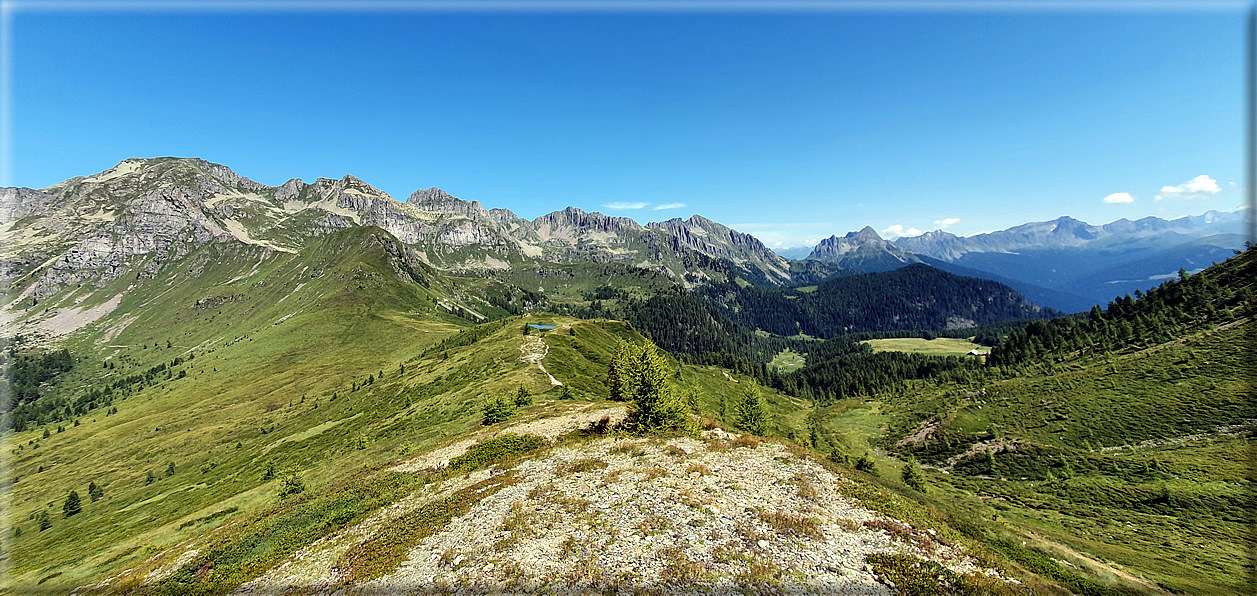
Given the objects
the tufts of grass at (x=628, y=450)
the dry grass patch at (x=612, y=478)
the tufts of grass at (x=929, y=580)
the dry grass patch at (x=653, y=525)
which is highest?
the dry grass patch at (x=653, y=525)

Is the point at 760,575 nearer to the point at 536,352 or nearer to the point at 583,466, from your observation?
the point at 583,466

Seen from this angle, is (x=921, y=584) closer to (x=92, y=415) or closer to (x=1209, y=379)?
(x=1209, y=379)

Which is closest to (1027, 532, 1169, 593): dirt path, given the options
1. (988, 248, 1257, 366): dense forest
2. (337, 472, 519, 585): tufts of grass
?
(337, 472, 519, 585): tufts of grass

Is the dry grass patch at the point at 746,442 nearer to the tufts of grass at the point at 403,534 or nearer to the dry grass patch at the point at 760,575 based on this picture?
the dry grass patch at the point at 760,575

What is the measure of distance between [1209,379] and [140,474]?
21856 centimetres

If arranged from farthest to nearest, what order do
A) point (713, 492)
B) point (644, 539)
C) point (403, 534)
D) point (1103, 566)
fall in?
point (713, 492), point (403, 534), point (1103, 566), point (644, 539)

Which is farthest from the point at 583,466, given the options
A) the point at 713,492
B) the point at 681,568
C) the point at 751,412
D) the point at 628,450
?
the point at 751,412

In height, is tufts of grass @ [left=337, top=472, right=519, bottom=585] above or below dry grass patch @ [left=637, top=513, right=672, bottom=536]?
below

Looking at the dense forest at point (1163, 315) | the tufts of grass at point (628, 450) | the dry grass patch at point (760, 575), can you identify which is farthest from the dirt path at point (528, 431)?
the dense forest at point (1163, 315)

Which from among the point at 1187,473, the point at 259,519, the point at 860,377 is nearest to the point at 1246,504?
the point at 1187,473

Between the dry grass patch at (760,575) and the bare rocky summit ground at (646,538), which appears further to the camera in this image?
the bare rocky summit ground at (646,538)

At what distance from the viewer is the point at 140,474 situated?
360 ft

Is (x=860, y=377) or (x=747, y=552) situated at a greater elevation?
(x=747, y=552)

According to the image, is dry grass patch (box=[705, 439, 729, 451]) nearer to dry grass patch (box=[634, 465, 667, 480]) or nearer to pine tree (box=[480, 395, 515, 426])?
dry grass patch (box=[634, 465, 667, 480])
